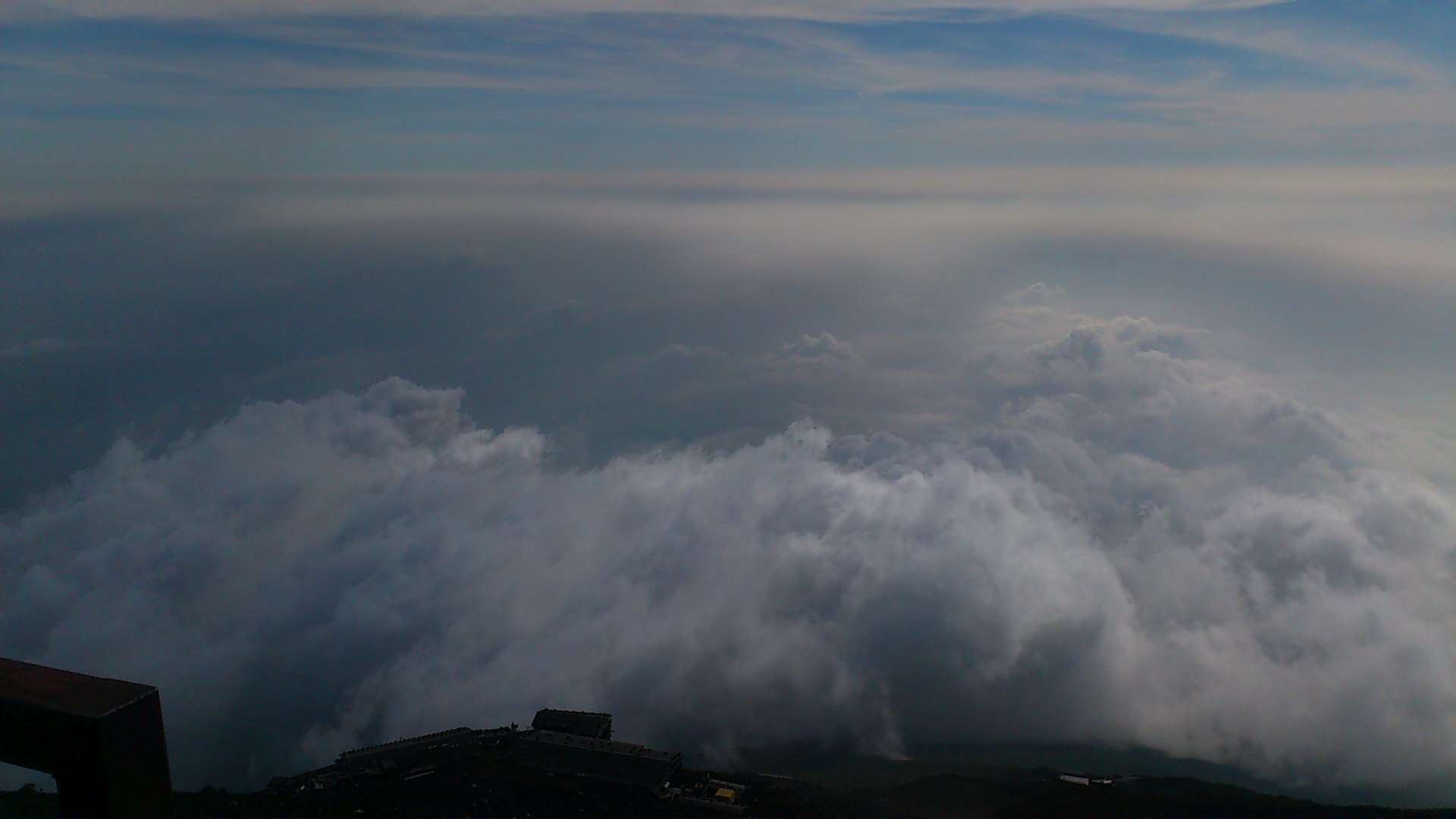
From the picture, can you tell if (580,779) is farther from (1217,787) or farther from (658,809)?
(1217,787)

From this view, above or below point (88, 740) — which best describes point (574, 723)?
below

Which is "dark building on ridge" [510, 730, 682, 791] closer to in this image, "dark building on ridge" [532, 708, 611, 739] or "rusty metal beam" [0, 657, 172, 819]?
"dark building on ridge" [532, 708, 611, 739]

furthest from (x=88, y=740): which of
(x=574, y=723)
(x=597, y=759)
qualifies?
(x=574, y=723)

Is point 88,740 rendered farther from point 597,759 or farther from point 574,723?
point 574,723

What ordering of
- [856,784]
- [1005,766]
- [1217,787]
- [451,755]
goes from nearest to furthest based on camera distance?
1. [451,755]
2. [1217,787]
3. [856,784]
4. [1005,766]

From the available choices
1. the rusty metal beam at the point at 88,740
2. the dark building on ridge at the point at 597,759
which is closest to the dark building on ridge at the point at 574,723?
the dark building on ridge at the point at 597,759

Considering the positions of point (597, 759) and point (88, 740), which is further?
point (597, 759)

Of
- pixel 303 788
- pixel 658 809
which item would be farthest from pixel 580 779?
pixel 303 788
